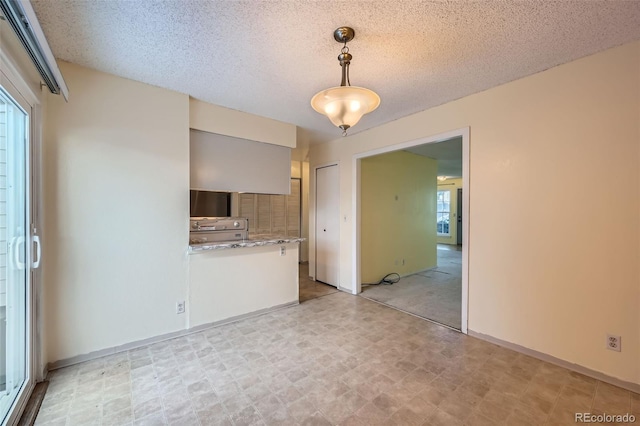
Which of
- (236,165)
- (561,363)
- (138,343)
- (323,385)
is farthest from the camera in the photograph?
(236,165)

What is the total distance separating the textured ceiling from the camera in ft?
5.14

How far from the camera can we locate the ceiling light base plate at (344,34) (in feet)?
5.66

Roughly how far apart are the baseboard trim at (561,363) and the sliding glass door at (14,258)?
143 inches

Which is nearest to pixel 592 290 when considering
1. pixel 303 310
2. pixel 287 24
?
pixel 303 310

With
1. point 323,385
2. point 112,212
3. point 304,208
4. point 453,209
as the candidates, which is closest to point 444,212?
point 453,209

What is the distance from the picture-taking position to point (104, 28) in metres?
1.76

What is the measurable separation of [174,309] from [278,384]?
141 cm

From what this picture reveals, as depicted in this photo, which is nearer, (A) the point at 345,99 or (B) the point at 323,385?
(A) the point at 345,99

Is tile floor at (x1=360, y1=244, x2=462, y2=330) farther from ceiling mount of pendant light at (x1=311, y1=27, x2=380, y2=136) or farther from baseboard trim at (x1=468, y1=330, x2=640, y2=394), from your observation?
ceiling mount of pendant light at (x1=311, y1=27, x2=380, y2=136)

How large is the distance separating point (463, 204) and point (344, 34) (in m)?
2.12

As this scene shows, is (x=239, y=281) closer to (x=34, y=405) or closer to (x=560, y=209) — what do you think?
(x=34, y=405)

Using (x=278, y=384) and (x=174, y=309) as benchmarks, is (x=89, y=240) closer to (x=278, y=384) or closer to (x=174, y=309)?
(x=174, y=309)

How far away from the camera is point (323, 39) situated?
1.83 meters

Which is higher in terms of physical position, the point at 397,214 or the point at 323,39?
the point at 323,39
